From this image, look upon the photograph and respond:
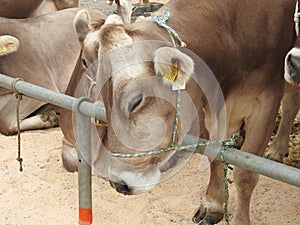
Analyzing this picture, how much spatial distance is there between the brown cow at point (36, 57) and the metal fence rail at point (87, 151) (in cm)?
243

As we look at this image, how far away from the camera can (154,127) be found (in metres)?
2.20

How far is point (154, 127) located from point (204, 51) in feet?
1.99

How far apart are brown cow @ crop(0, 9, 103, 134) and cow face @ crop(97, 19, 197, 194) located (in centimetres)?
266

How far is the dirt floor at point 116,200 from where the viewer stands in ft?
11.4

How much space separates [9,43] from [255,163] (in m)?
3.40

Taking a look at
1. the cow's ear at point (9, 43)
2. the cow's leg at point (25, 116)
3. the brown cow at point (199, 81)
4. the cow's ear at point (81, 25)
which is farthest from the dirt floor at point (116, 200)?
the cow's ear at point (81, 25)

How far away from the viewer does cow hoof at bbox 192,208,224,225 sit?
3410 millimetres

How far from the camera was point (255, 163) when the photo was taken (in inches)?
70.7

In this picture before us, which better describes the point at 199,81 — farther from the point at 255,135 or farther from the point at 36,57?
the point at 36,57

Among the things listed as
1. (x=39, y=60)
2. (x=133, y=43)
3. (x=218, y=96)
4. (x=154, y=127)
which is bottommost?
(x=39, y=60)

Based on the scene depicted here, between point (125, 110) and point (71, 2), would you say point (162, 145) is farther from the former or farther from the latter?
point (71, 2)

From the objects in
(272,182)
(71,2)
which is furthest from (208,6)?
(71,2)

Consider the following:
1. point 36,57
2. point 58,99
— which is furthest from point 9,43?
point 58,99

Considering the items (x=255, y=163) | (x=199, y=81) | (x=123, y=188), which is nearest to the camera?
(x=255, y=163)
